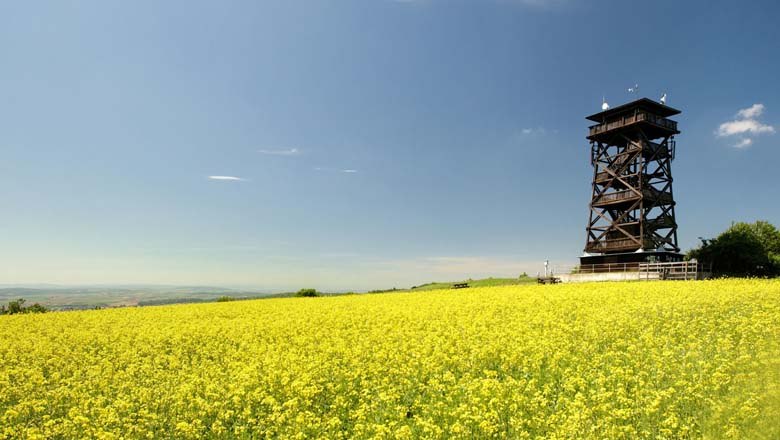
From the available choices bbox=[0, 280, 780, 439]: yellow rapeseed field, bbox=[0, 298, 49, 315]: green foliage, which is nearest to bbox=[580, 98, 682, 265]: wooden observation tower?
bbox=[0, 280, 780, 439]: yellow rapeseed field

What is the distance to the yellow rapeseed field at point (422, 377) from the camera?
27.0 ft

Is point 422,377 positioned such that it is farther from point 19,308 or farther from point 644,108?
point 644,108

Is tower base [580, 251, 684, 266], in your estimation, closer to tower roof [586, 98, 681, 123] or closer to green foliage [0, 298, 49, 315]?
tower roof [586, 98, 681, 123]

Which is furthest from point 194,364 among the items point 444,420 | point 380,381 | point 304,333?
point 444,420

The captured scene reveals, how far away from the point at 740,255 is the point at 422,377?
4762 centimetres

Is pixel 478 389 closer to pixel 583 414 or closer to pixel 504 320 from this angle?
pixel 583 414

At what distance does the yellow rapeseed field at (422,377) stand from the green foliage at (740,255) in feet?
97.2

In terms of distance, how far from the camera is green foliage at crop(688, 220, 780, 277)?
44.7 meters

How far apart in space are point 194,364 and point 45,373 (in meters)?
5.09

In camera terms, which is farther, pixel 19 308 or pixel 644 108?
pixel 644 108

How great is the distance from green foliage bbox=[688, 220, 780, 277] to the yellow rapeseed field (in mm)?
29628

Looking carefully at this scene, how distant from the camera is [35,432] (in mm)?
8703

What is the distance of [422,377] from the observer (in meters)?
11.1

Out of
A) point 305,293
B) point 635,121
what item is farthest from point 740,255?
point 305,293
